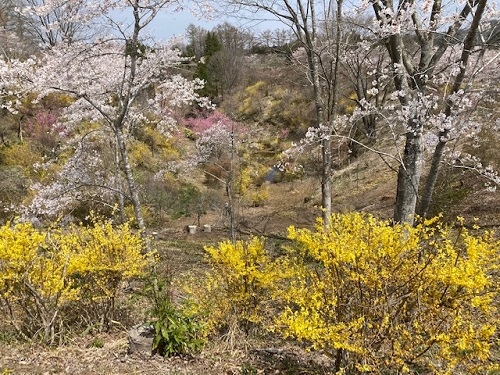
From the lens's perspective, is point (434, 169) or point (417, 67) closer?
point (417, 67)

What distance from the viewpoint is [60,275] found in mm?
4945

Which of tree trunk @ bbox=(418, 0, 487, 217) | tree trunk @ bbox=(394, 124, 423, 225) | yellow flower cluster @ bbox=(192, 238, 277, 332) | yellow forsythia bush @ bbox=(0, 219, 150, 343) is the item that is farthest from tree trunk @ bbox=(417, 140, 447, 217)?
yellow forsythia bush @ bbox=(0, 219, 150, 343)

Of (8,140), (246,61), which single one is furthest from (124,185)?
(246,61)

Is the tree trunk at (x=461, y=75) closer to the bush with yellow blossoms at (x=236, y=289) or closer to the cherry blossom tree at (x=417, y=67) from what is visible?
the cherry blossom tree at (x=417, y=67)

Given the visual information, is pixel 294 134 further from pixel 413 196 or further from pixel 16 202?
pixel 413 196

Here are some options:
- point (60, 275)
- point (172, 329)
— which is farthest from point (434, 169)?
point (60, 275)

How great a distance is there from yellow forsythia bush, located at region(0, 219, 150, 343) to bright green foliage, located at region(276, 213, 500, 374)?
2868 mm

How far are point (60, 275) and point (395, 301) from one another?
4.20 meters

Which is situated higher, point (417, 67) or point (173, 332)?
point (417, 67)

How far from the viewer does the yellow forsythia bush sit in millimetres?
4582

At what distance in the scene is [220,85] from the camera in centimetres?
3288

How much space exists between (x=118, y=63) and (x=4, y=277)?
7875 millimetres

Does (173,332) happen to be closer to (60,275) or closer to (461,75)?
(60,275)

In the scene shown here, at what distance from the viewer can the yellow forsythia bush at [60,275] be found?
15.0ft
